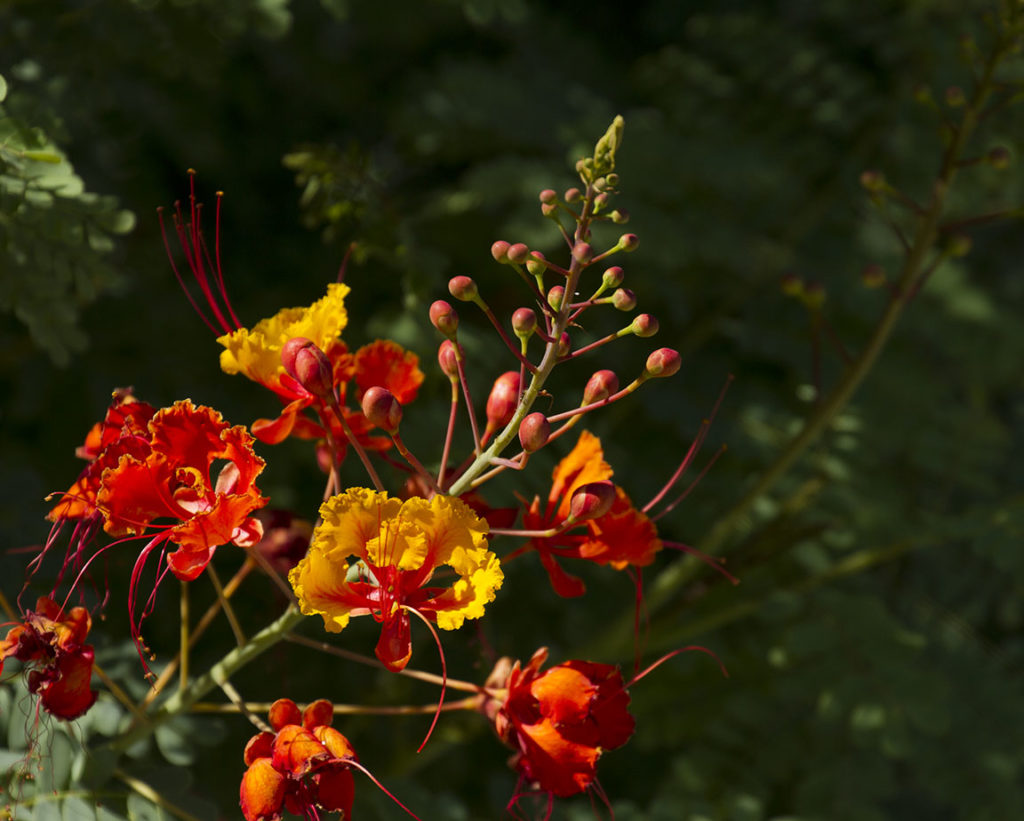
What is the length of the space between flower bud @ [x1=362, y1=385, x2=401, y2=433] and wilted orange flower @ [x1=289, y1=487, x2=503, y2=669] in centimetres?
11

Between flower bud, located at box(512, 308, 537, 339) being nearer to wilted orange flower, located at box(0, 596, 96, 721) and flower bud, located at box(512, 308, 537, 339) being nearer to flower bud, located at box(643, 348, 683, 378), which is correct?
flower bud, located at box(643, 348, 683, 378)

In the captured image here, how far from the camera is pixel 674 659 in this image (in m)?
2.64

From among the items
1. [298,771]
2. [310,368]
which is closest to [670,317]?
[310,368]

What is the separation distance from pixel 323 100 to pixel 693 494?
1900mm

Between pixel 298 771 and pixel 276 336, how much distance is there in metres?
0.66

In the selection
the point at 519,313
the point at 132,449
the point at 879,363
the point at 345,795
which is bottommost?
the point at 879,363

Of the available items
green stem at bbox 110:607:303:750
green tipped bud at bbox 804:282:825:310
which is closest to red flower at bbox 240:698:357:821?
green stem at bbox 110:607:303:750

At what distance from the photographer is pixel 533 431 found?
132cm

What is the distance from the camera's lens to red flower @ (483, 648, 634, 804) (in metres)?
1.41

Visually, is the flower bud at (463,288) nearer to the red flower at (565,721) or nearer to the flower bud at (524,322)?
the flower bud at (524,322)

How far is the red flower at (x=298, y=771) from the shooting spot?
132cm

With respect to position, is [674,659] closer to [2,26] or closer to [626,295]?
[626,295]

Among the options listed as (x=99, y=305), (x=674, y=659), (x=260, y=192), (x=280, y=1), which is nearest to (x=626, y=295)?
(x=280, y=1)

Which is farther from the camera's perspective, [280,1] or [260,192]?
[260,192]
